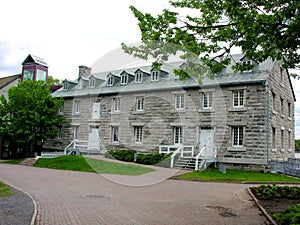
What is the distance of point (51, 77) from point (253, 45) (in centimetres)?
4387

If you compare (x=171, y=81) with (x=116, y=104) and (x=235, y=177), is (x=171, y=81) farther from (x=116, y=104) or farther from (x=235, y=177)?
(x=235, y=177)

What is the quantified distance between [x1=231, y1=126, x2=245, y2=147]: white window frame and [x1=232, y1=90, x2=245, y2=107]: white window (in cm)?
163

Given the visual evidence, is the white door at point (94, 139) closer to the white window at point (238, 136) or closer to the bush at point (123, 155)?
the bush at point (123, 155)

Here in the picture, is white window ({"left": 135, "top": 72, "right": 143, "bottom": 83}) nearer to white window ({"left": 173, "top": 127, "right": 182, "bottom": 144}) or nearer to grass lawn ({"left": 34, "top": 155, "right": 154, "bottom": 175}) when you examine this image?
white window ({"left": 173, "top": 127, "right": 182, "bottom": 144})

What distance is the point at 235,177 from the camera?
1853 cm

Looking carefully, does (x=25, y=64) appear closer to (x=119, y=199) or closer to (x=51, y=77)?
(x=51, y=77)

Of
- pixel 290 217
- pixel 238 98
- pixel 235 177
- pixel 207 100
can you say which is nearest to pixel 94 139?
pixel 207 100

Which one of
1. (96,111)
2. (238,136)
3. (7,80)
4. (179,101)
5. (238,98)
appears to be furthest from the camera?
(7,80)

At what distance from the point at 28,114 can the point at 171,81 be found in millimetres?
13499

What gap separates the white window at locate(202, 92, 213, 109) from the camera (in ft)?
77.4

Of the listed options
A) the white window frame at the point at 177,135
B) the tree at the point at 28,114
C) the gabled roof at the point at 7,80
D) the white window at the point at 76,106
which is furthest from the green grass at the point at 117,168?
the gabled roof at the point at 7,80

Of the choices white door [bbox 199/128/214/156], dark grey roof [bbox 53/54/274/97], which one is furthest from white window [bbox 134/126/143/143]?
white door [bbox 199/128/214/156]

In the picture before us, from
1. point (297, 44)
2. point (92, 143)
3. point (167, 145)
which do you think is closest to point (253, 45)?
point (297, 44)

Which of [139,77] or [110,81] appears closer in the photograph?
[139,77]
